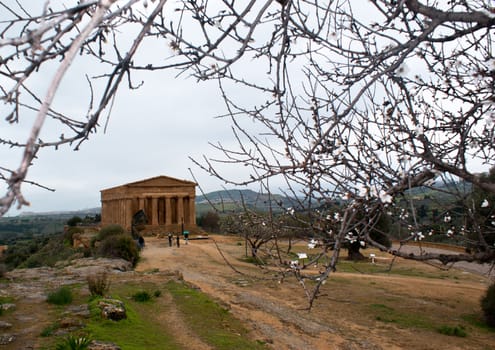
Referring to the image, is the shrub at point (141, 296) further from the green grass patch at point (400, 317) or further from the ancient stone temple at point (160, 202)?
the ancient stone temple at point (160, 202)

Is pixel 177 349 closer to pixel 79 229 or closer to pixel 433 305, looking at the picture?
pixel 433 305

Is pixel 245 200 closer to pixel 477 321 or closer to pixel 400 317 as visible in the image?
pixel 400 317

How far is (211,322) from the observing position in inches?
454

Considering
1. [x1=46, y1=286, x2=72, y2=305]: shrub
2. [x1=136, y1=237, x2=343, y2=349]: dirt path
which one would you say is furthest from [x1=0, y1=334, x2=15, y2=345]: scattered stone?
[x1=136, y1=237, x2=343, y2=349]: dirt path

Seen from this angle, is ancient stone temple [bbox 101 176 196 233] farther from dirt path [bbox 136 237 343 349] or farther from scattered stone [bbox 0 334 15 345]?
scattered stone [bbox 0 334 15 345]

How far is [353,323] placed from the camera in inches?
525

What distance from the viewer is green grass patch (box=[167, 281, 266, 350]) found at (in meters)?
9.88

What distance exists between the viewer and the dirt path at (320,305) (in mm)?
11500

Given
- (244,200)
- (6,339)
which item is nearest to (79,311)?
(6,339)

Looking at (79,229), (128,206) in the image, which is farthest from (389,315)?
(79,229)

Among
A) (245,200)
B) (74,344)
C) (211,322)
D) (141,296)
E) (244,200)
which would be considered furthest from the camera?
(141,296)

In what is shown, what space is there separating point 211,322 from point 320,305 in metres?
5.22

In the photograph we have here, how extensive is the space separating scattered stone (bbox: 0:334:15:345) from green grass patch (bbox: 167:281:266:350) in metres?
3.74

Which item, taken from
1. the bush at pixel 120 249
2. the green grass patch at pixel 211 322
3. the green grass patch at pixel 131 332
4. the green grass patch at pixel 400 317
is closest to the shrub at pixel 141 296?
the green grass patch at pixel 211 322
